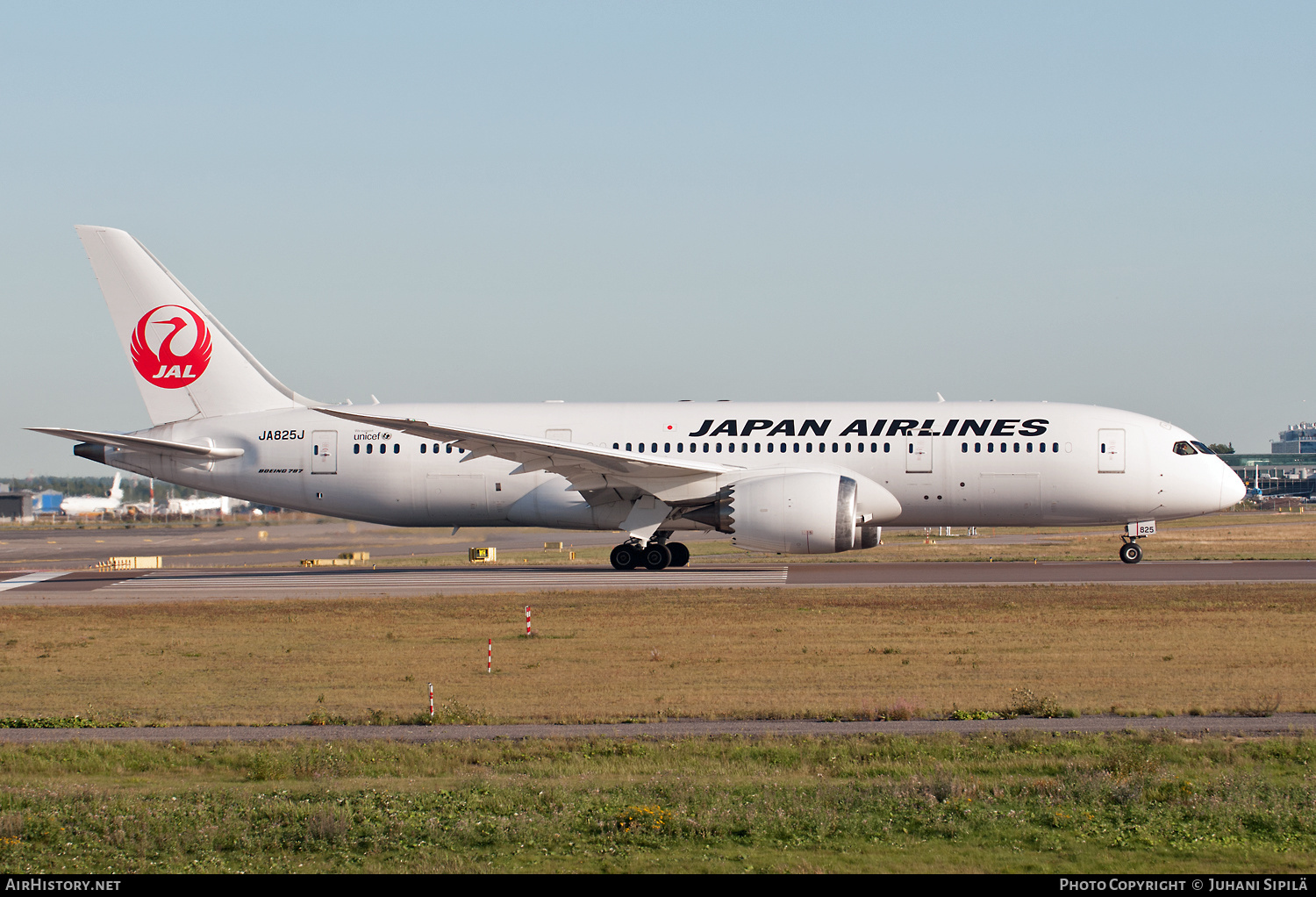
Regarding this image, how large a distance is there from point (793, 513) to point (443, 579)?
10967mm

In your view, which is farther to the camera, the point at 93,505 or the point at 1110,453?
the point at 93,505

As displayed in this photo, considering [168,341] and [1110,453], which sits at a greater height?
[168,341]

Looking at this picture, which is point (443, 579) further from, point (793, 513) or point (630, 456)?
point (793, 513)

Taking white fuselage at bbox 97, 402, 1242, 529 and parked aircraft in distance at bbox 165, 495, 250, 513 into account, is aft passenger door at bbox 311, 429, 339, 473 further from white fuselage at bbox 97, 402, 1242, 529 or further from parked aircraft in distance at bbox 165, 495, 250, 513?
parked aircraft in distance at bbox 165, 495, 250, 513

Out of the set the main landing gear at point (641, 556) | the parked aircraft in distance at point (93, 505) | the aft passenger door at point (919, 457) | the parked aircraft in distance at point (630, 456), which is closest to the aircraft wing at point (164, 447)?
the parked aircraft in distance at point (630, 456)

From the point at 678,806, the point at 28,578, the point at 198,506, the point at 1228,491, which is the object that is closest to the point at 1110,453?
the point at 1228,491

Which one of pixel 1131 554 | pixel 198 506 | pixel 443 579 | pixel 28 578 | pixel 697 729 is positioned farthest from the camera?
pixel 198 506

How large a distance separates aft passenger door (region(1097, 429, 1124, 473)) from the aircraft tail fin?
26.3 meters

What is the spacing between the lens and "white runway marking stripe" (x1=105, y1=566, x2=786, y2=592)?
113 ft

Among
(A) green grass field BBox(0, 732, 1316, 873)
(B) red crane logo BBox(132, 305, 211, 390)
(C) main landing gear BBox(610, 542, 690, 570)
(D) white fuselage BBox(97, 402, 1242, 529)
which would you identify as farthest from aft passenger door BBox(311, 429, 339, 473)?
(A) green grass field BBox(0, 732, 1316, 873)

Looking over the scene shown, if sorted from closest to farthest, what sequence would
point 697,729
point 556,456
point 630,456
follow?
point 697,729
point 630,456
point 556,456

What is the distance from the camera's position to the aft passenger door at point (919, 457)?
36.9 m

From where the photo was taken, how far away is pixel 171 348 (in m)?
39.0

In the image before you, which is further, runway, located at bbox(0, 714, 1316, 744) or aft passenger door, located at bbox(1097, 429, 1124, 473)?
aft passenger door, located at bbox(1097, 429, 1124, 473)
